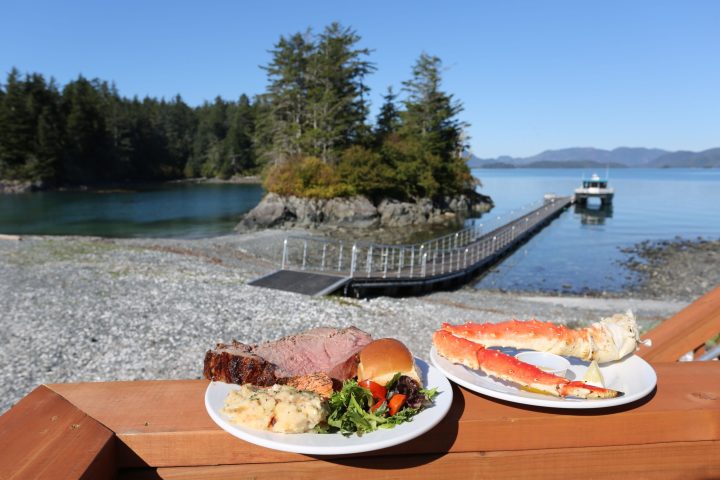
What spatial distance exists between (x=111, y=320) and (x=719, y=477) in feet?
36.2

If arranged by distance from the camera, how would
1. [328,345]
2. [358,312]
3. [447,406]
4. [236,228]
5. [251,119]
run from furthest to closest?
[251,119]
[236,228]
[358,312]
[328,345]
[447,406]

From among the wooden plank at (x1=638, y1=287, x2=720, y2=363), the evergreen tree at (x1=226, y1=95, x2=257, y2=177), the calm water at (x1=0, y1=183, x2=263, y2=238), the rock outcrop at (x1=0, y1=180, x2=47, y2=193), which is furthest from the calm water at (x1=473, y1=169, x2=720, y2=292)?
the evergreen tree at (x1=226, y1=95, x2=257, y2=177)

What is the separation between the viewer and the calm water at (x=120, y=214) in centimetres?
4134

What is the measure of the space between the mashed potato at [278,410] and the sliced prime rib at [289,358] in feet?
0.94

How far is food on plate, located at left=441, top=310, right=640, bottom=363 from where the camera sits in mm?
1846

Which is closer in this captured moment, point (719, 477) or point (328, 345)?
point (719, 477)

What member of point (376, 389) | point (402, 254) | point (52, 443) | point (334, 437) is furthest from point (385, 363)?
point (402, 254)

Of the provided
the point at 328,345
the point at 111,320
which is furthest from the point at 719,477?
the point at 111,320

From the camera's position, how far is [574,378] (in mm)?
2004

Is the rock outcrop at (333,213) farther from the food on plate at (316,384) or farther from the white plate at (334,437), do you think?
the white plate at (334,437)

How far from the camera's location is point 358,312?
44.4 ft

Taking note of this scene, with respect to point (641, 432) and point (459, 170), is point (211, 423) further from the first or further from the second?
point (459, 170)

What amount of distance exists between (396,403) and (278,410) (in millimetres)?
362

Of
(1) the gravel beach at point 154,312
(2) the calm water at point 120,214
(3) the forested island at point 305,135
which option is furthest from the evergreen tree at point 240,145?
(1) the gravel beach at point 154,312
